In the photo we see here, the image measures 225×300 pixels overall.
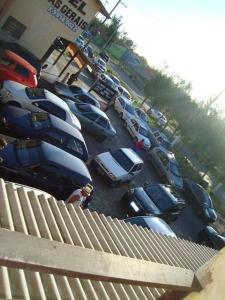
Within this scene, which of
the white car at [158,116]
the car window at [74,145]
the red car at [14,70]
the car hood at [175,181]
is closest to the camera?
the car window at [74,145]

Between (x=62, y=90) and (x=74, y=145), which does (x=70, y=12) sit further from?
(x=74, y=145)

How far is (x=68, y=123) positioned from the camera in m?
16.2

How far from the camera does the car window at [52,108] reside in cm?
1598

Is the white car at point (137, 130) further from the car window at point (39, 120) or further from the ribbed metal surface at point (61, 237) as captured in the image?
the ribbed metal surface at point (61, 237)

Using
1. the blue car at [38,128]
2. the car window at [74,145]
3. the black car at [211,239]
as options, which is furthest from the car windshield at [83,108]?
the black car at [211,239]

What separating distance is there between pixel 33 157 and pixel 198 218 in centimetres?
1536

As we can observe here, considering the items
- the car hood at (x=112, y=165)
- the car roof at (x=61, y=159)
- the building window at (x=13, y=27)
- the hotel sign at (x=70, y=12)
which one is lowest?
the car hood at (x=112, y=165)

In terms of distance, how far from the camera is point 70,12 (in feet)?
70.7

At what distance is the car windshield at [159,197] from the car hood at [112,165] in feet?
4.55

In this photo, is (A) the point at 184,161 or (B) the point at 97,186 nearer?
(B) the point at 97,186

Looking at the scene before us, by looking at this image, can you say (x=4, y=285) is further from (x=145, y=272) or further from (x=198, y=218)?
(x=198, y=218)

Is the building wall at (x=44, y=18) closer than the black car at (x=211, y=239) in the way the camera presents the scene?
No

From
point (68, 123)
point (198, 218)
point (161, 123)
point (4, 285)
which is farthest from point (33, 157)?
point (161, 123)

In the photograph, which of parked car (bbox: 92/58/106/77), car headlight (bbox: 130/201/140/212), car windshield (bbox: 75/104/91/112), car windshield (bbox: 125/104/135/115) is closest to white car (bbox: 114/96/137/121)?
car windshield (bbox: 125/104/135/115)
